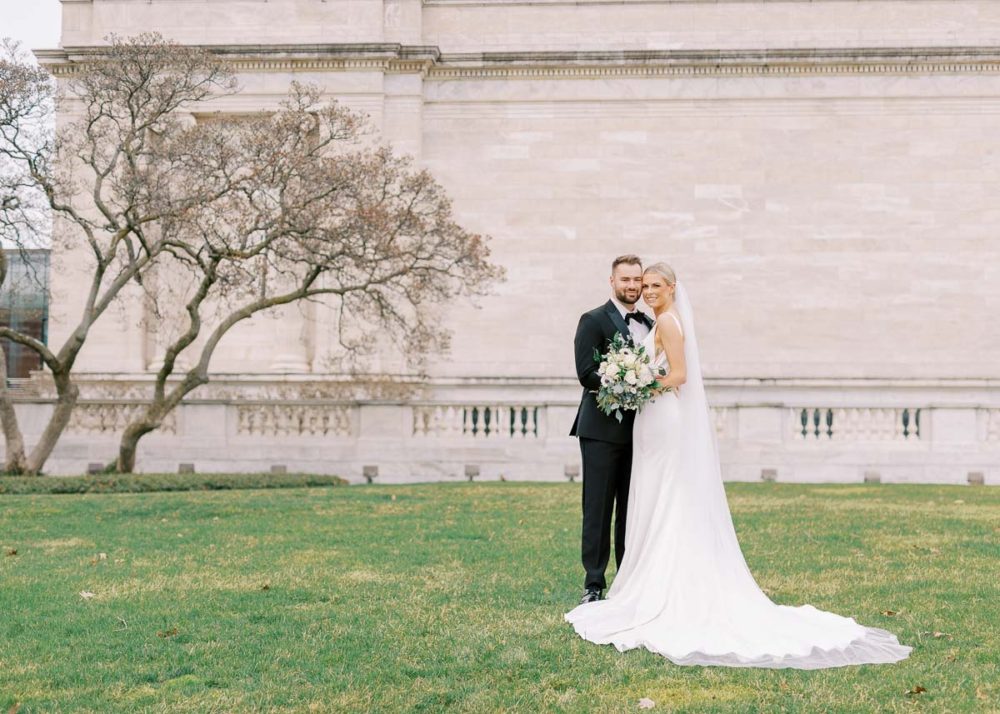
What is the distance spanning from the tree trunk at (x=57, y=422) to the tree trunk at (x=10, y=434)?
22 cm

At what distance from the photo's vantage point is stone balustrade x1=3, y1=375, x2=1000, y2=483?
1001 inches

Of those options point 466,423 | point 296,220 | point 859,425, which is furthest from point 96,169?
point 859,425

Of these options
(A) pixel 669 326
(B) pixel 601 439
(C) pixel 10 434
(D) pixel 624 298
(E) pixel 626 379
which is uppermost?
(D) pixel 624 298

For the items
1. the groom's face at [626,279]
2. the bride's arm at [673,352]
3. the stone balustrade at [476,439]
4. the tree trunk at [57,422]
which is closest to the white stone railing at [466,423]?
the stone balustrade at [476,439]

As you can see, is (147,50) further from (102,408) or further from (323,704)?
(323,704)

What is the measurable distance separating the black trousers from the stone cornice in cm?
2273

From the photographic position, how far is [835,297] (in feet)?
99.6

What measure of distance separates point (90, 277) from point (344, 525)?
59.6 feet

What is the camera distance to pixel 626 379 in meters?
8.87

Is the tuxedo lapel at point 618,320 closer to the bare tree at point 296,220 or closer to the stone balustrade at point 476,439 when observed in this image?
the bare tree at point 296,220

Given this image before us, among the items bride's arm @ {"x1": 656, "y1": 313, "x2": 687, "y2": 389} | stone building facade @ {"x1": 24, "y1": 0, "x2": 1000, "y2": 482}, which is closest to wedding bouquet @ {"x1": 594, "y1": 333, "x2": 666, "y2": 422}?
bride's arm @ {"x1": 656, "y1": 313, "x2": 687, "y2": 389}

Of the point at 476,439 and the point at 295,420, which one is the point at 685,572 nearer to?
the point at 476,439

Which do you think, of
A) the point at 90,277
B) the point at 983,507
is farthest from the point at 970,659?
the point at 90,277

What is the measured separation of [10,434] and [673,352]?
18.2 m
